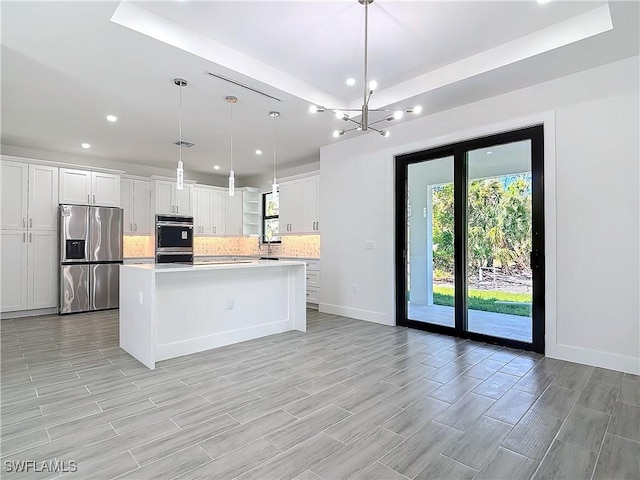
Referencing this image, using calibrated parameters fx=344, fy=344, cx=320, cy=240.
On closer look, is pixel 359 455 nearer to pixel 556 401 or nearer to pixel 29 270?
pixel 556 401

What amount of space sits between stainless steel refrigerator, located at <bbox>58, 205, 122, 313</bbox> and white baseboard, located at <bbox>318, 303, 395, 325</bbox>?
13.2 ft

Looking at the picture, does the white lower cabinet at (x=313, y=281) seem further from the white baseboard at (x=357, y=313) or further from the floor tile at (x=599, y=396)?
the floor tile at (x=599, y=396)

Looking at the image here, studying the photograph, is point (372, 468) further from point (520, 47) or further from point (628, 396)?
point (520, 47)

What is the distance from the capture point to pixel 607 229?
3.34 m

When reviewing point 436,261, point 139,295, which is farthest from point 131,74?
point 436,261

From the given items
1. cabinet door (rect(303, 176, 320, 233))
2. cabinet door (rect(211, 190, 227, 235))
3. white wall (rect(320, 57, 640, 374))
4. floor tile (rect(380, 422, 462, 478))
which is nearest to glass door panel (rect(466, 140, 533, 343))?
white wall (rect(320, 57, 640, 374))

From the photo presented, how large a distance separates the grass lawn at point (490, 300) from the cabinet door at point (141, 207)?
600 centimetres

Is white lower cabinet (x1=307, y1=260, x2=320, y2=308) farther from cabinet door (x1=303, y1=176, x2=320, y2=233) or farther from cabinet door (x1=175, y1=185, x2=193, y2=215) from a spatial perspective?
cabinet door (x1=175, y1=185, x2=193, y2=215)

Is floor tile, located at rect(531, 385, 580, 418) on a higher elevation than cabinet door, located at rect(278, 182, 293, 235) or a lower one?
lower

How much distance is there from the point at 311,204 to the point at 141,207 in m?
3.65

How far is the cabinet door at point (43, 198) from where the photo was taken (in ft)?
19.3

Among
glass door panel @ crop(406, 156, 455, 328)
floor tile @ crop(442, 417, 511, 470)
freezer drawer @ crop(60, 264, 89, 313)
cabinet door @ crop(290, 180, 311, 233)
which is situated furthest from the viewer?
cabinet door @ crop(290, 180, 311, 233)

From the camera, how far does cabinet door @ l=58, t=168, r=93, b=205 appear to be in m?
6.15

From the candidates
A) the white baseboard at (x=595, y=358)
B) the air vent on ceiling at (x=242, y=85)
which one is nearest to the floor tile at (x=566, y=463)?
the white baseboard at (x=595, y=358)
